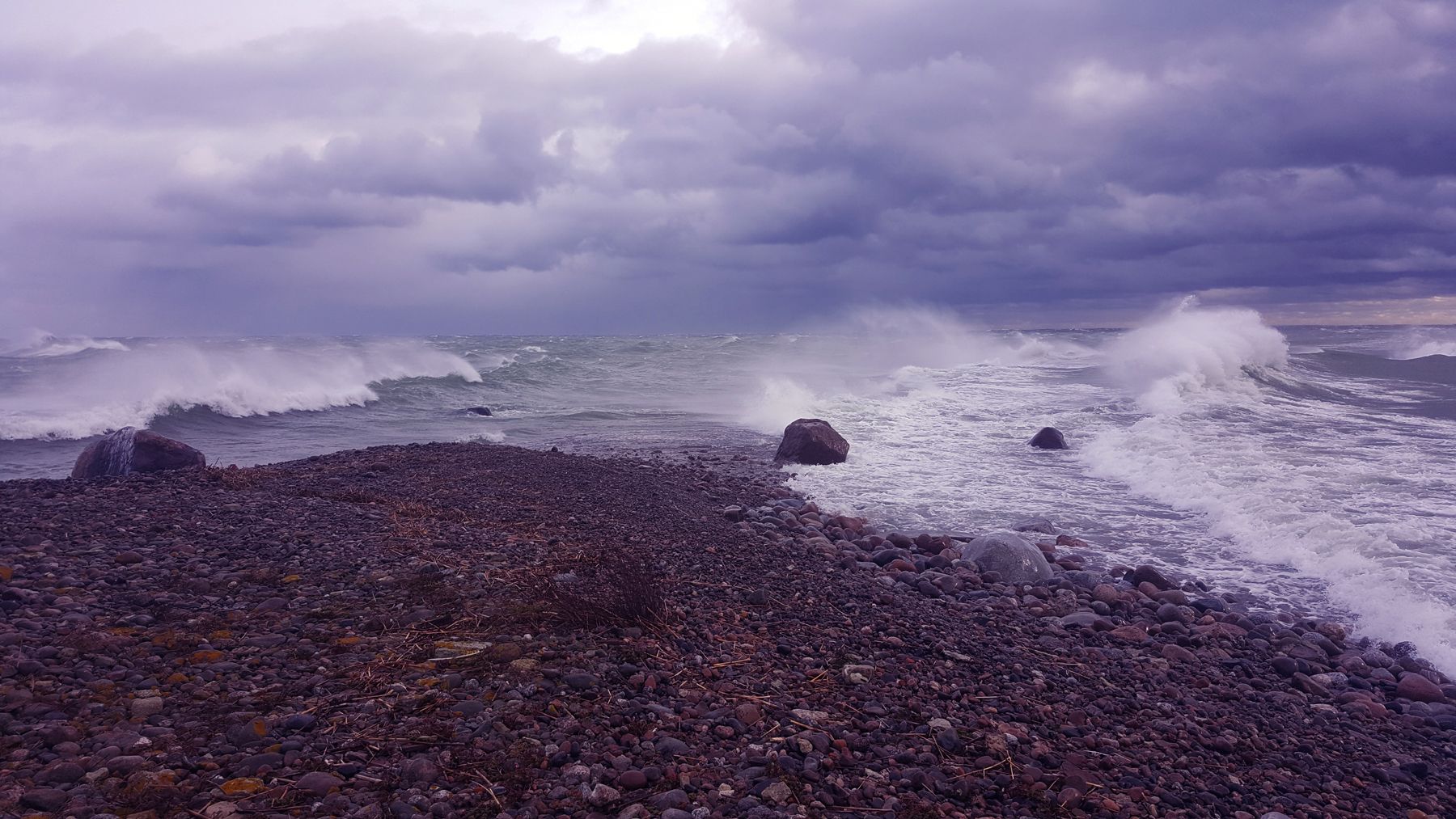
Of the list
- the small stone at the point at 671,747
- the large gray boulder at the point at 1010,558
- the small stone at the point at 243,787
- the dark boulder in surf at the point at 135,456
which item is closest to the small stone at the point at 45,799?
the small stone at the point at 243,787

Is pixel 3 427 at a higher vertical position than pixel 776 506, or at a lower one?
higher

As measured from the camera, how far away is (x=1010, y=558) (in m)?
7.01

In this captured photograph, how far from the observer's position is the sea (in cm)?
780

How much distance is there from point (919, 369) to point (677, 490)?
27.1m

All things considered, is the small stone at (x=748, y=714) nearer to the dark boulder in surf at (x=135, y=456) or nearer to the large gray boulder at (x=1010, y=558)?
the large gray boulder at (x=1010, y=558)

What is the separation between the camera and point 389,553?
5574 millimetres

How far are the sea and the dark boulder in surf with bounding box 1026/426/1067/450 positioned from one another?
0.87 ft

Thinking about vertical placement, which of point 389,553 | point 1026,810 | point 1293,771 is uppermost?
point 389,553

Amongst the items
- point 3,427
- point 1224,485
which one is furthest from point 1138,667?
point 3,427

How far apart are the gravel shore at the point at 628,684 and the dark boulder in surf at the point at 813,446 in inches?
240

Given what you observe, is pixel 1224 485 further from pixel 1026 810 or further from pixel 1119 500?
pixel 1026 810

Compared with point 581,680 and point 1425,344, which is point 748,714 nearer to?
point 581,680

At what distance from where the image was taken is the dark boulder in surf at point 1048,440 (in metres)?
14.3

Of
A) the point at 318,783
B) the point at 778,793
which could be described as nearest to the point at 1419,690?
the point at 778,793
